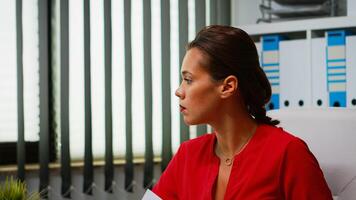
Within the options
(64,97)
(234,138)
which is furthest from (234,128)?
(64,97)

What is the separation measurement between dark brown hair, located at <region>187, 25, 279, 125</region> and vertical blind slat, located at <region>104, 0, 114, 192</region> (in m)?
1.25

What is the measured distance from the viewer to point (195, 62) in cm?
114

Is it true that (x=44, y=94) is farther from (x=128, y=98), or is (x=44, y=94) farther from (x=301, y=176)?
(x=301, y=176)

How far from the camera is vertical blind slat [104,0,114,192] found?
2367mm

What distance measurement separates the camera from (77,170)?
238cm

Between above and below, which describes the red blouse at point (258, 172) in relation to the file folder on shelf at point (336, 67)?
below

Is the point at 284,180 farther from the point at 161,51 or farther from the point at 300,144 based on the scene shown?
the point at 161,51

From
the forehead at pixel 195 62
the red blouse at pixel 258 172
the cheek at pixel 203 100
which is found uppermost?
the forehead at pixel 195 62

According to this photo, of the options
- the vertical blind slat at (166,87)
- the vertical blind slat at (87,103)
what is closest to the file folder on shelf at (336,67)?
the vertical blind slat at (166,87)

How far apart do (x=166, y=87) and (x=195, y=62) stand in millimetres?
1345

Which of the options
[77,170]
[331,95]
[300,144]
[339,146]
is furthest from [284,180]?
[77,170]

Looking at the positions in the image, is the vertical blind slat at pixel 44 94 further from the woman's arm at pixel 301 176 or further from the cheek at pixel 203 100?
the woman's arm at pixel 301 176

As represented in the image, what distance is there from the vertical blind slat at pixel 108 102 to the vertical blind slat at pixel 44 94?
0.89 feet

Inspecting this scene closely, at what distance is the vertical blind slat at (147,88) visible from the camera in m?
2.44
